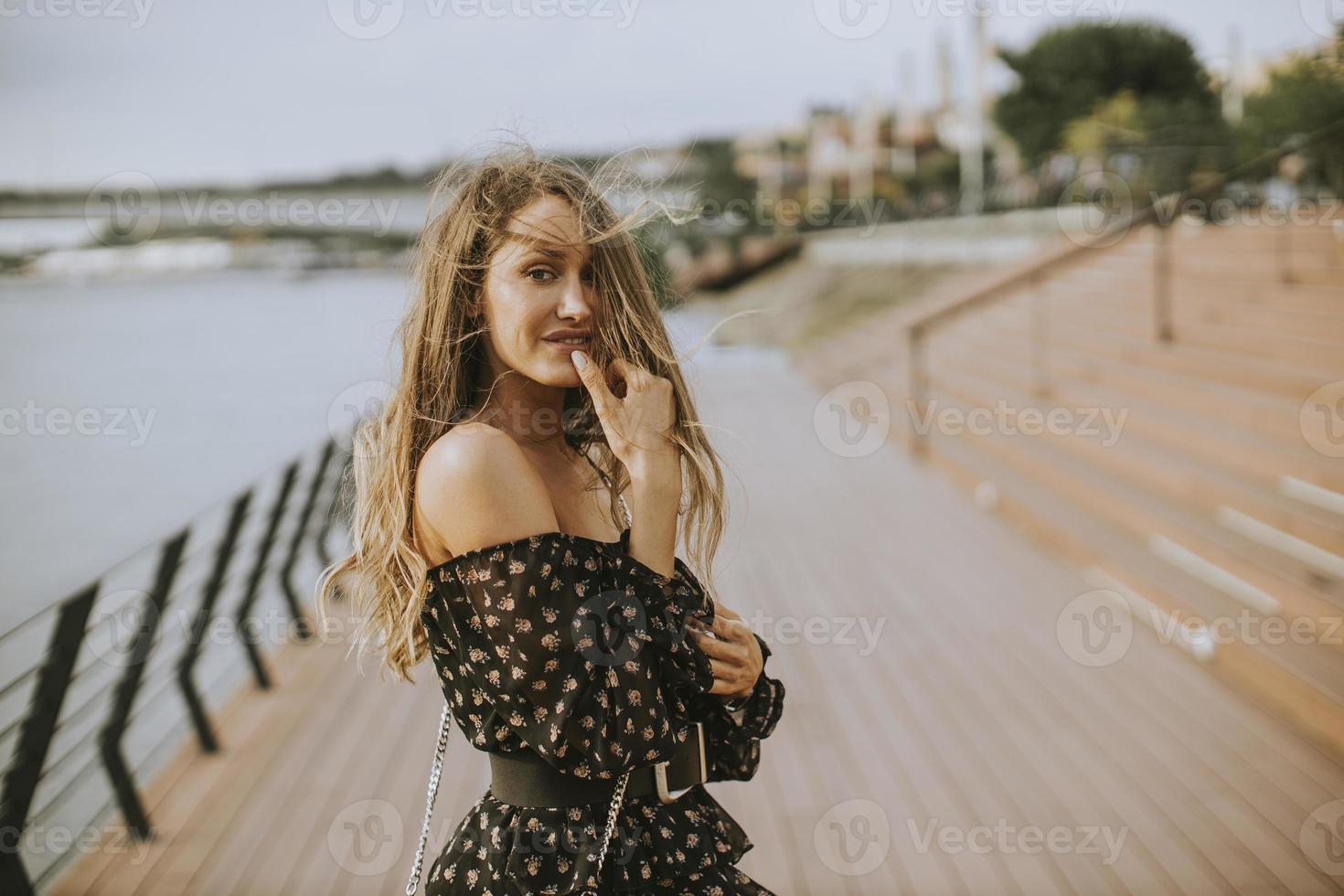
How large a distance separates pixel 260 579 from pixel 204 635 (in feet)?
2.86

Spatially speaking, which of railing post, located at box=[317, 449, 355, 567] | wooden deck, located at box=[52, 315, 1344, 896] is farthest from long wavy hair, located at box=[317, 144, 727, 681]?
railing post, located at box=[317, 449, 355, 567]

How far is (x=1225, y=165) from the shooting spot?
52.2 ft

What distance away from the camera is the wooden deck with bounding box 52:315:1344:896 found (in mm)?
3031

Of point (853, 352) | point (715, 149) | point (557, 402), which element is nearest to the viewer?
point (557, 402)

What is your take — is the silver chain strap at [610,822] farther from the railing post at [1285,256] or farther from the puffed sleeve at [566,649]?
the railing post at [1285,256]

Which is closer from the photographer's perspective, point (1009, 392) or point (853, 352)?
point (1009, 392)

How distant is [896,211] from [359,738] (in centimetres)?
3069

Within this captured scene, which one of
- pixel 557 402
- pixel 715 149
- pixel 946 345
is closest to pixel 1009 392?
pixel 946 345

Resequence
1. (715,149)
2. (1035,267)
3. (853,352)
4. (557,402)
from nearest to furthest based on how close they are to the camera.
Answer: (557,402)
(1035,267)
(853,352)
(715,149)

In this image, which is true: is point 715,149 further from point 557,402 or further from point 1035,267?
point 557,402

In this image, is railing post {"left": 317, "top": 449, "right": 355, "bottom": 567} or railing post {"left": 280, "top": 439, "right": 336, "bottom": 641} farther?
railing post {"left": 317, "top": 449, "right": 355, "bottom": 567}

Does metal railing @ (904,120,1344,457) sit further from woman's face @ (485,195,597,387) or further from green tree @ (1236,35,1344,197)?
woman's face @ (485,195,597,387)

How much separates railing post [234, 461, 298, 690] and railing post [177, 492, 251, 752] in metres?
0.17

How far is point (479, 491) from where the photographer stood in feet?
3.92
